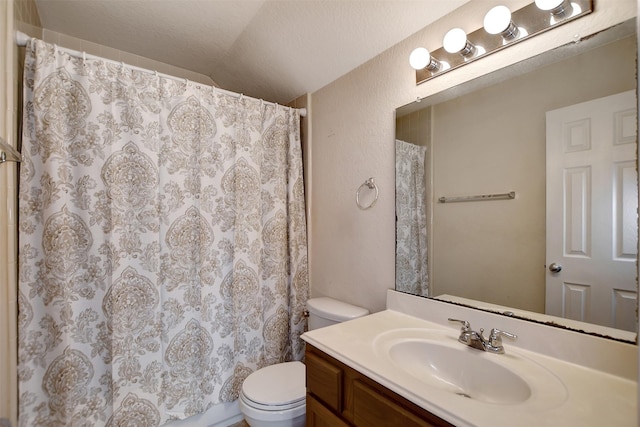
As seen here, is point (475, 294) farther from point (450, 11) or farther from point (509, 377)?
point (450, 11)

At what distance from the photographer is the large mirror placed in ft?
2.71

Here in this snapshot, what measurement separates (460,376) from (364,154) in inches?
44.3

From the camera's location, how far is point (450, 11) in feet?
3.95

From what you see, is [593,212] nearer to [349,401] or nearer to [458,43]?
[458,43]

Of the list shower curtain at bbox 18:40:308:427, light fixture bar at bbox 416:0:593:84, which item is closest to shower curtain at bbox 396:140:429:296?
light fixture bar at bbox 416:0:593:84

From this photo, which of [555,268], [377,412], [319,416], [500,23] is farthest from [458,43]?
[319,416]

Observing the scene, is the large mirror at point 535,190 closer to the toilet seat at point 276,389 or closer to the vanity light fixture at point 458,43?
the vanity light fixture at point 458,43

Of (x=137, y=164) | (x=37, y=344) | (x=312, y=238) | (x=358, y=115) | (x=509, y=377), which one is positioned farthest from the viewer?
(x=312, y=238)

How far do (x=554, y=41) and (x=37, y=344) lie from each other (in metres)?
2.37

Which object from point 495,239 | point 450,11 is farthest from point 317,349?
point 450,11

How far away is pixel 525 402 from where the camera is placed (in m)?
0.72

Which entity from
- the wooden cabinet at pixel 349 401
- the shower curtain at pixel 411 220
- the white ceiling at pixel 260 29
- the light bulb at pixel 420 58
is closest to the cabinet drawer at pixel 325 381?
the wooden cabinet at pixel 349 401

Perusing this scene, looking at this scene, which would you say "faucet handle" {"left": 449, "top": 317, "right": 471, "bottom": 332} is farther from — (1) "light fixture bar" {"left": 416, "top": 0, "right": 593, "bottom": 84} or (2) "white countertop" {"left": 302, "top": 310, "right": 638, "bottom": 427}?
(1) "light fixture bar" {"left": 416, "top": 0, "right": 593, "bottom": 84}

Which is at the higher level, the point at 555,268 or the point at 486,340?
the point at 555,268
